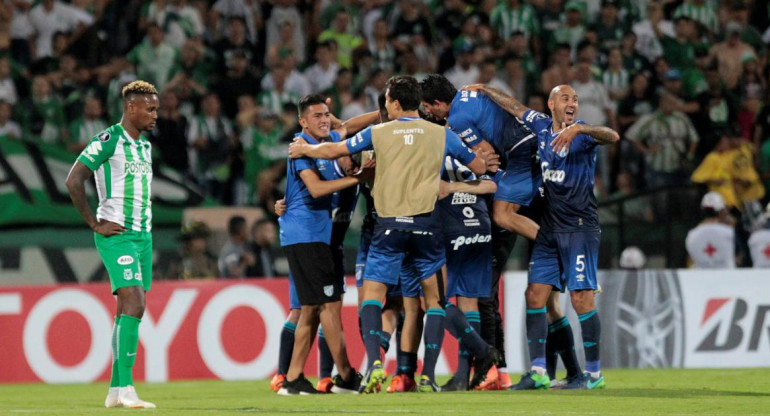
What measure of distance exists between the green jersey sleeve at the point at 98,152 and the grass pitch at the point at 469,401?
5.75 feet

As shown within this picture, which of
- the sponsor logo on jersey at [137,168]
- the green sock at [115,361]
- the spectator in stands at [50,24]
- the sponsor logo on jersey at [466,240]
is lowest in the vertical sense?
the green sock at [115,361]

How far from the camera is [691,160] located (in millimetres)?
18422

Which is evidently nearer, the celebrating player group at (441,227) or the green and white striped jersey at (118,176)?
the green and white striped jersey at (118,176)

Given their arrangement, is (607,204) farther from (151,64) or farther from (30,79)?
(30,79)

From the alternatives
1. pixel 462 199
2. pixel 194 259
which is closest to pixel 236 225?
pixel 194 259

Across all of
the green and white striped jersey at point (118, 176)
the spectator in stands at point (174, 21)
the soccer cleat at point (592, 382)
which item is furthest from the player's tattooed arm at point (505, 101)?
the spectator in stands at point (174, 21)

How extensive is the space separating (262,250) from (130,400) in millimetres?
6450

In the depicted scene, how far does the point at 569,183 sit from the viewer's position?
1098cm

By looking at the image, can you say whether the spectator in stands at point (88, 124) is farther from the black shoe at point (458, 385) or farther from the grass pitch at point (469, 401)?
the black shoe at point (458, 385)

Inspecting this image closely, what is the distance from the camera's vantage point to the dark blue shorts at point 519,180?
11.4 meters

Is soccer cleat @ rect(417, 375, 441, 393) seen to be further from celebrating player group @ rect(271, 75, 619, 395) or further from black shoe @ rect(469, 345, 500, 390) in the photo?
black shoe @ rect(469, 345, 500, 390)

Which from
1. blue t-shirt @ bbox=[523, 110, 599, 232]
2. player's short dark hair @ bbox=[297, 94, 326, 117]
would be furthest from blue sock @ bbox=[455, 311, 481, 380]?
player's short dark hair @ bbox=[297, 94, 326, 117]

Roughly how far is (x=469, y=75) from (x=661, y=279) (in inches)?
202

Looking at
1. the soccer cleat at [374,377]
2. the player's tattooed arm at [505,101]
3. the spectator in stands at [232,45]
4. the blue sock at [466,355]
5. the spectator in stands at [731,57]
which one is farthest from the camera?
the spectator in stands at [731,57]
